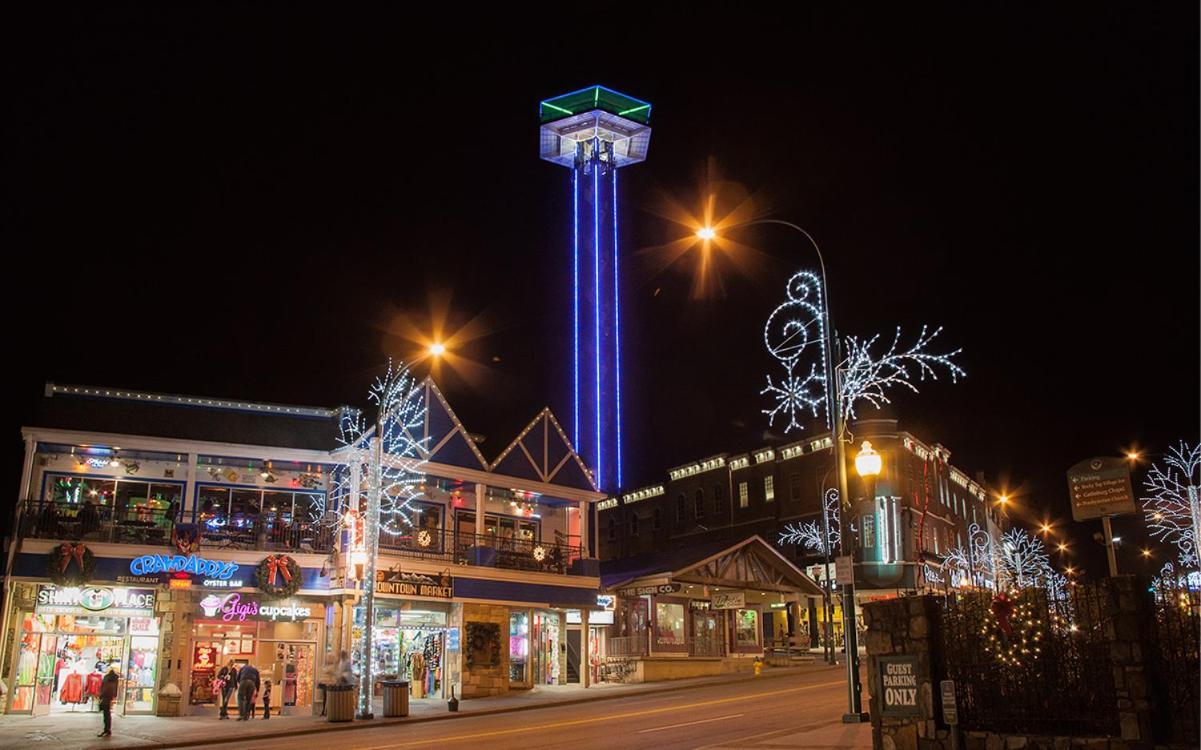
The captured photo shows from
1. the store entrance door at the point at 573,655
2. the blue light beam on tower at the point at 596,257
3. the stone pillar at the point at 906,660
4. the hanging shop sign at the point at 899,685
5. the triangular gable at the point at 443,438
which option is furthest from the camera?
the blue light beam on tower at the point at 596,257

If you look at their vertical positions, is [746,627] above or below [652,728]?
above

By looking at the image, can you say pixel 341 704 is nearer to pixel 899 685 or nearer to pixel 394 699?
pixel 394 699

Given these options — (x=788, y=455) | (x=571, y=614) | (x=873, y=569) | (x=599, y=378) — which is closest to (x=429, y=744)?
(x=571, y=614)

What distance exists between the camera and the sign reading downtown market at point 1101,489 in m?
21.4

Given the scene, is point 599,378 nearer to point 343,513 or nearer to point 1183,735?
point 343,513

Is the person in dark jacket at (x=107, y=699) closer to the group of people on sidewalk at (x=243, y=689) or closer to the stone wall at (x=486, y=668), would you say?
the group of people on sidewalk at (x=243, y=689)

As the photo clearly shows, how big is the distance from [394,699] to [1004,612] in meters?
17.7

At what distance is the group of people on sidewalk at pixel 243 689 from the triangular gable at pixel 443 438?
9.10 m

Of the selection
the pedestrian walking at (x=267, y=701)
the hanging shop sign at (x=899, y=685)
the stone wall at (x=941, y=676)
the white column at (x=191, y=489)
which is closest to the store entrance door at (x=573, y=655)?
the pedestrian walking at (x=267, y=701)

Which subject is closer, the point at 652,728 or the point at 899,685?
the point at 899,685

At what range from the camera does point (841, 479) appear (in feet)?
66.6

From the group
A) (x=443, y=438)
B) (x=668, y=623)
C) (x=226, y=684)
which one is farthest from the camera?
(x=668, y=623)

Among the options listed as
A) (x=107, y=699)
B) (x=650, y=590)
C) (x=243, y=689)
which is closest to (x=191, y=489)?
(x=243, y=689)

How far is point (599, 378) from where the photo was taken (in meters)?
58.8
